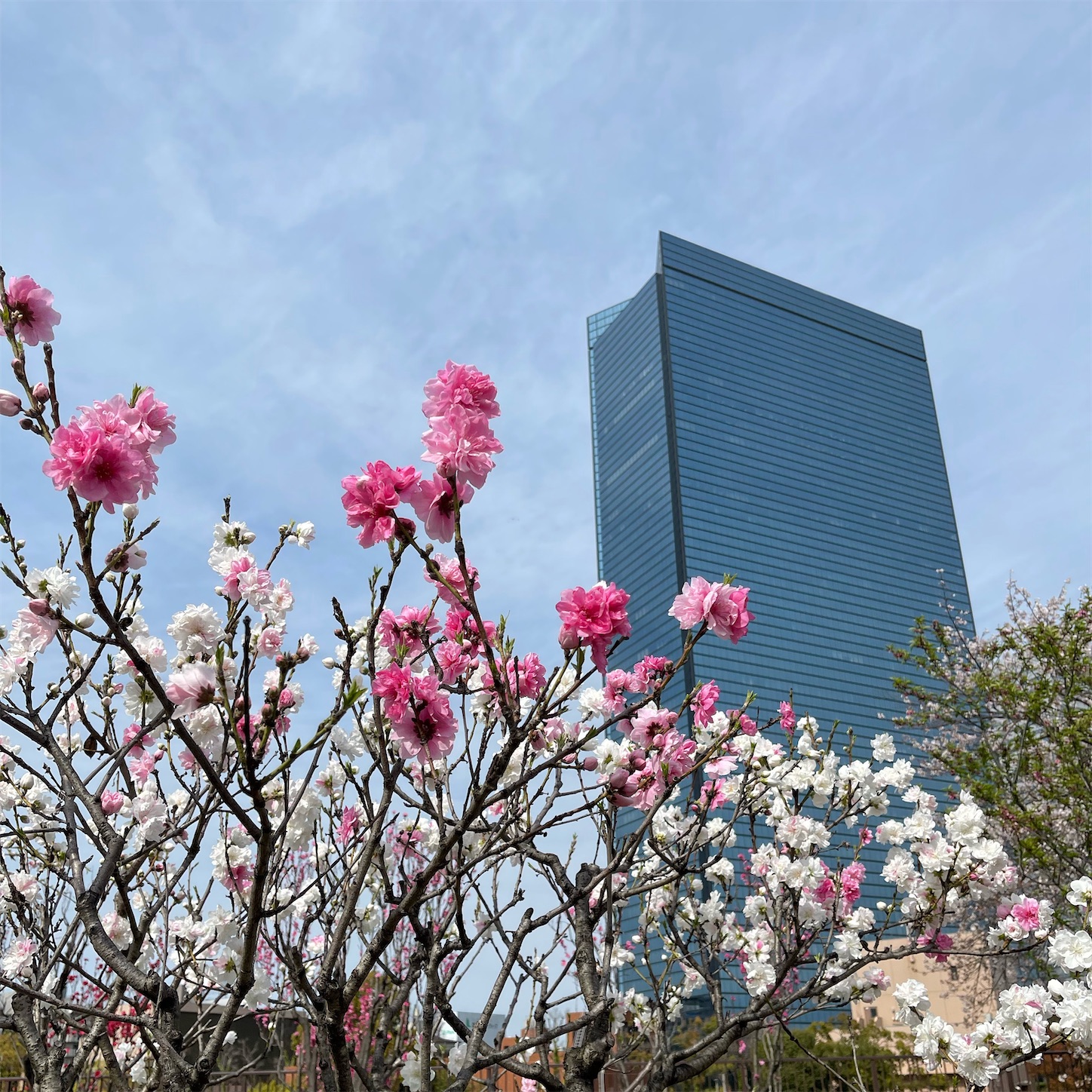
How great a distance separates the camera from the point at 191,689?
1.89 metres

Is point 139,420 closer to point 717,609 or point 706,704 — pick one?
point 717,609

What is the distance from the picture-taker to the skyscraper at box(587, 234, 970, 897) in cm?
7625

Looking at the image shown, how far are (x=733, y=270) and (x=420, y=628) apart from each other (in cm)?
9482

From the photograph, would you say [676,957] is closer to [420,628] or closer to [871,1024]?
[420,628]

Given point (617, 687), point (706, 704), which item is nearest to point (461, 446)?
point (617, 687)

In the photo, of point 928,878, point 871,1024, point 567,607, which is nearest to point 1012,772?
point 928,878

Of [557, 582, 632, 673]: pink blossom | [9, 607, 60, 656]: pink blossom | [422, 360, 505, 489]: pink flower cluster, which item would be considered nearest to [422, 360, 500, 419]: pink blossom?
[422, 360, 505, 489]: pink flower cluster

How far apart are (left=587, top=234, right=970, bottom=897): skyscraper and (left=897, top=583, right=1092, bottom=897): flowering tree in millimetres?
56629

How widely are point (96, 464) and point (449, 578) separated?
856 mm

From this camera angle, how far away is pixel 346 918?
192cm

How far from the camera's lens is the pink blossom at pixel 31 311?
6.42 feet

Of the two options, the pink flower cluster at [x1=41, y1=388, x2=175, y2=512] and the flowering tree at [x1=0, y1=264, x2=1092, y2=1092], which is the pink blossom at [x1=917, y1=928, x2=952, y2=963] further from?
the pink flower cluster at [x1=41, y1=388, x2=175, y2=512]

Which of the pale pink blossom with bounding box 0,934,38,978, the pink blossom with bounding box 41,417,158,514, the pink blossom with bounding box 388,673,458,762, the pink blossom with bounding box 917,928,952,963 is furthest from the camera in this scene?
the pink blossom with bounding box 917,928,952,963

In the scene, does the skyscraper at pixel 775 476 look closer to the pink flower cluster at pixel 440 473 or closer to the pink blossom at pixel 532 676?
the pink blossom at pixel 532 676
